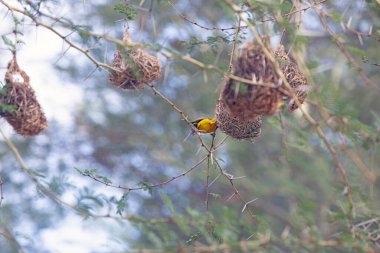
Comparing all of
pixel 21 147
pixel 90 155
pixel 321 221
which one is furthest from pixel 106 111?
pixel 321 221

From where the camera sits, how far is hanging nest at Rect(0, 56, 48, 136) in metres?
3.52

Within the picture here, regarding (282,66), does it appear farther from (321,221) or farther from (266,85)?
(321,221)

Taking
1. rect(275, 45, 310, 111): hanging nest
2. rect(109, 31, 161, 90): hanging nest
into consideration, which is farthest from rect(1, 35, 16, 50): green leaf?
rect(275, 45, 310, 111): hanging nest

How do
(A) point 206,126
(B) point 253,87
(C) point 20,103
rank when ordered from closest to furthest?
(B) point 253,87, (C) point 20,103, (A) point 206,126

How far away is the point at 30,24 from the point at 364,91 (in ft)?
26.2

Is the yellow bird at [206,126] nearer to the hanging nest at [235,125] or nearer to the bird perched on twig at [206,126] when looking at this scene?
the bird perched on twig at [206,126]

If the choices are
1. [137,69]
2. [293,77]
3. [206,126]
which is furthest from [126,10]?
[293,77]

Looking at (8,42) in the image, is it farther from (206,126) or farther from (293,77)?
(293,77)

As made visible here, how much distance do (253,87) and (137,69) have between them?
32.5 inches

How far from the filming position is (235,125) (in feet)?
12.6

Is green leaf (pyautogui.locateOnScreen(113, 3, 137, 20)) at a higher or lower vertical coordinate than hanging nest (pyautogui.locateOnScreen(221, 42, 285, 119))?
higher

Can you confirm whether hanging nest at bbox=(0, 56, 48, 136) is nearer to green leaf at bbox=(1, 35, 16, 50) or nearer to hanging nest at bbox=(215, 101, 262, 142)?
green leaf at bbox=(1, 35, 16, 50)

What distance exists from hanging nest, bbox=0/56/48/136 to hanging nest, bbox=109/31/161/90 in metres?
0.42

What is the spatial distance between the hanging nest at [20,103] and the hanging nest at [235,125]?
2.94 ft
